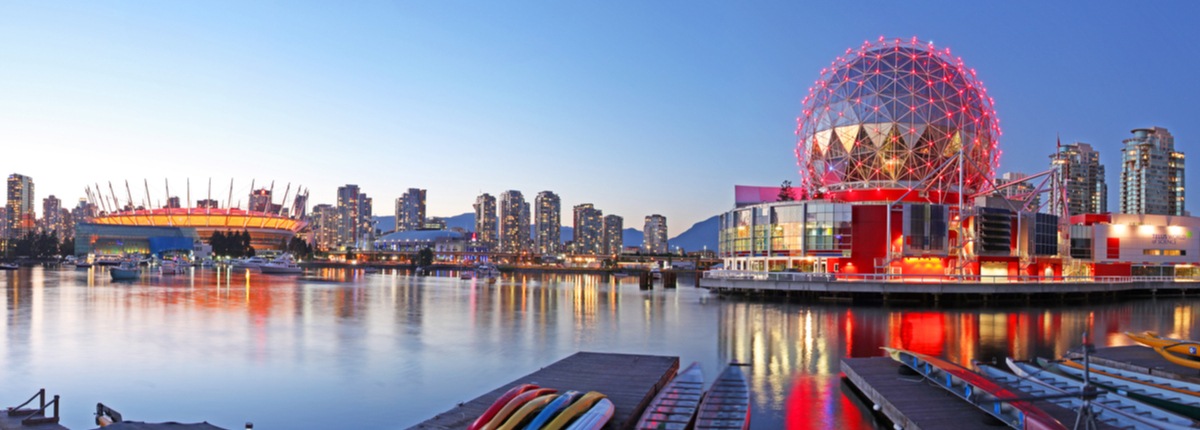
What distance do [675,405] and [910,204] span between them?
57.0 m

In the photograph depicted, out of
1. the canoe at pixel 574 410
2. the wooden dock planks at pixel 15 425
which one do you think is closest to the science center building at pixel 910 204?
the canoe at pixel 574 410

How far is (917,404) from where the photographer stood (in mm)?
15680

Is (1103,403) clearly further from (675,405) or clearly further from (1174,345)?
(1174,345)

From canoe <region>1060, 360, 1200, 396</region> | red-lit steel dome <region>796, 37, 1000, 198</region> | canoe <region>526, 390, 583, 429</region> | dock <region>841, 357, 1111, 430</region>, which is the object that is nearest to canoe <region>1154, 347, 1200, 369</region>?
canoe <region>1060, 360, 1200, 396</region>

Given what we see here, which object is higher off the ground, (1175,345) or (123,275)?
(1175,345)

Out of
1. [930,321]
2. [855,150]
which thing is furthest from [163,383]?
[855,150]

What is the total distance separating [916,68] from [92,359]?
65869 mm

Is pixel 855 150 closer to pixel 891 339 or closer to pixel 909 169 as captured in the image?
pixel 909 169

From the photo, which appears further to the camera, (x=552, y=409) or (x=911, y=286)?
(x=911, y=286)

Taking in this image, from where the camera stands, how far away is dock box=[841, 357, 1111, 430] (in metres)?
14.2

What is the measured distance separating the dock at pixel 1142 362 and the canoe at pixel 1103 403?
10.1 feet

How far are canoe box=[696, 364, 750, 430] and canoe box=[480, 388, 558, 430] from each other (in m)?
2.85

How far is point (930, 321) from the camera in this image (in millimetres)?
42906

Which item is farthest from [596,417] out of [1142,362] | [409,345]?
[409,345]
